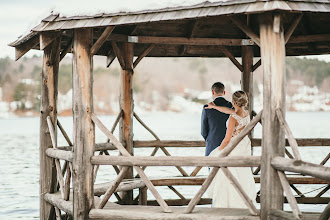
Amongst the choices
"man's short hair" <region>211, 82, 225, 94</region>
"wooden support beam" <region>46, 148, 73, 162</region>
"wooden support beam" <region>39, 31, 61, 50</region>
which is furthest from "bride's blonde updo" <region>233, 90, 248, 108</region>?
"wooden support beam" <region>39, 31, 61, 50</region>

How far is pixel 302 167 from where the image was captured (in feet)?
19.6

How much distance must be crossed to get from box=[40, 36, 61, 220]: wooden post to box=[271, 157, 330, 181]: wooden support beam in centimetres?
407

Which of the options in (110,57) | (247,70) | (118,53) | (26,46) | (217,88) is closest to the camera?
(217,88)

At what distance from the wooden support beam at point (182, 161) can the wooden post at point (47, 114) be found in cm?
192

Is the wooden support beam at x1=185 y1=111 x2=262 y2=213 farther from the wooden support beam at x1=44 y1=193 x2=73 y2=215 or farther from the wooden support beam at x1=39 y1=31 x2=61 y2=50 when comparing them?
the wooden support beam at x1=39 y1=31 x2=61 y2=50

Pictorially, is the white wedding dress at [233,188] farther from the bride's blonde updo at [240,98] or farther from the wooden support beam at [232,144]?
the wooden support beam at [232,144]

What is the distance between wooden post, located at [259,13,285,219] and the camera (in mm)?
6500

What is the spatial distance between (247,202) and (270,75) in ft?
4.66

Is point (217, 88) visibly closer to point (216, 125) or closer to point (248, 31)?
point (216, 125)

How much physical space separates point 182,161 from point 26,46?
3345mm

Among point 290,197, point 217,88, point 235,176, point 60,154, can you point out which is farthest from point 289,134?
point 60,154

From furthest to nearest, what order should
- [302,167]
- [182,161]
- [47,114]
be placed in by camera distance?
[47,114], [182,161], [302,167]

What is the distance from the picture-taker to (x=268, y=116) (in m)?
6.54

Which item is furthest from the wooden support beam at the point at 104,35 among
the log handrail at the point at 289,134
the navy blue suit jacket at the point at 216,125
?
the log handrail at the point at 289,134
